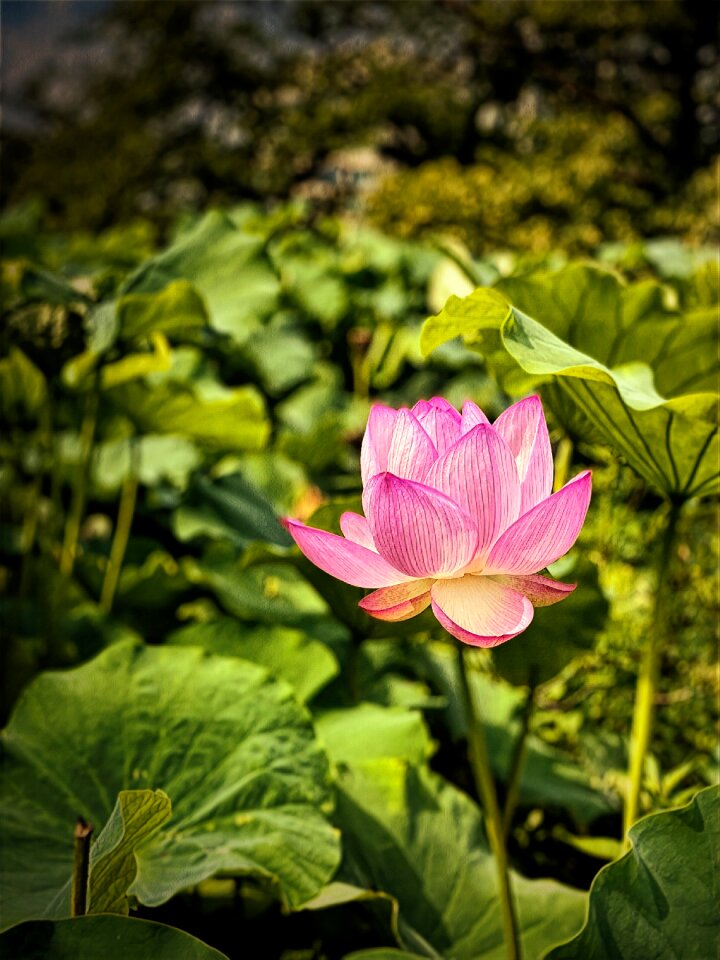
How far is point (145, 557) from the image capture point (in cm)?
145

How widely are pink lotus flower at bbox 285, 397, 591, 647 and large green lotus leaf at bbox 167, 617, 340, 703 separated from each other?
0.50 meters

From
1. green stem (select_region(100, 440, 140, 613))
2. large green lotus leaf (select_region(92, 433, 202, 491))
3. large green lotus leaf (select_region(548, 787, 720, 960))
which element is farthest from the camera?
large green lotus leaf (select_region(92, 433, 202, 491))

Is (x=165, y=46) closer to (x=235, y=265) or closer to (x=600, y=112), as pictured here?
(x=600, y=112)

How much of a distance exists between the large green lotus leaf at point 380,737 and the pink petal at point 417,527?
49cm

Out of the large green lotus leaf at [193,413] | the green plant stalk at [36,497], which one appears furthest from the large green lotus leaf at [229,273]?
the green plant stalk at [36,497]

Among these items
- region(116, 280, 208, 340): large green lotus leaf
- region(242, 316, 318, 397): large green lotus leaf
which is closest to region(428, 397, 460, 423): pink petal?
region(116, 280, 208, 340): large green lotus leaf

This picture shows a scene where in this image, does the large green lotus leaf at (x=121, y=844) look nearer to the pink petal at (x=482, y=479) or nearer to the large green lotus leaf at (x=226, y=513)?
the pink petal at (x=482, y=479)

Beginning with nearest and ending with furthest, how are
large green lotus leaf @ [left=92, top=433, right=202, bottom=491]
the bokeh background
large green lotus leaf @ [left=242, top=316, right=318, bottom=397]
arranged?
large green lotus leaf @ [left=92, top=433, right=202, bottom=491] < large green lotus leaf @ [left=242, top=316, right=318, bottom=397] < the bokeh background

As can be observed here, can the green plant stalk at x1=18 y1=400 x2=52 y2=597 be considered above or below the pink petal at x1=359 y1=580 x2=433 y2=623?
below

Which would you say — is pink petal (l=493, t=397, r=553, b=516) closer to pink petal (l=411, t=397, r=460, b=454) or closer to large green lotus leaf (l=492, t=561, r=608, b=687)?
pink petal (l=411, t=397, r=460, b=454)

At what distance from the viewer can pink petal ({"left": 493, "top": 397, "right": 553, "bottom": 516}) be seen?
483mm

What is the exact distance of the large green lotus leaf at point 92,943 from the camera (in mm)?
530

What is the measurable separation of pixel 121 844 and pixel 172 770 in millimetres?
222

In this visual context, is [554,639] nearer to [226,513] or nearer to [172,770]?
[172,770]
